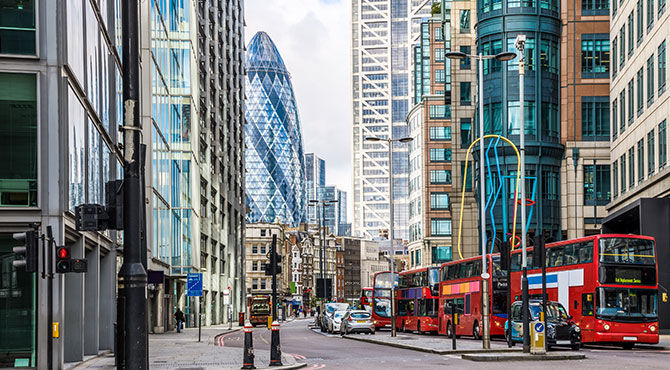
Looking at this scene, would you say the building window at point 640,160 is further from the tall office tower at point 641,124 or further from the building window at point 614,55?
the building window at point 614,55

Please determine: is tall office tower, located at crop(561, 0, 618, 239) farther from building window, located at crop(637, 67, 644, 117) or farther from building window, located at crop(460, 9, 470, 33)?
building window, located at crop(460, 9, 470, 33)

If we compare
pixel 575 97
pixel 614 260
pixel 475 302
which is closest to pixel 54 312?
pixel 614 260

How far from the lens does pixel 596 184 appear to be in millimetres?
65625

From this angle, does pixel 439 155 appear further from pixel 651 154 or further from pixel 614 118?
pixel 651 154

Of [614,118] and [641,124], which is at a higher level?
[614,118]

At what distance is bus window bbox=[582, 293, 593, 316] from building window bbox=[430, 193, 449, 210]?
243 feet

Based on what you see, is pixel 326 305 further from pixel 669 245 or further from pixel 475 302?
Result: pixel 669 245

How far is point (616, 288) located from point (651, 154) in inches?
602

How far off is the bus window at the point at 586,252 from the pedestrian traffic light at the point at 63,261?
20.4 meters

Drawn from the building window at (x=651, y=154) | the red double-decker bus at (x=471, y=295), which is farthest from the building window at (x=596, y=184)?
the red double-decker bus at (x=471, y=295)

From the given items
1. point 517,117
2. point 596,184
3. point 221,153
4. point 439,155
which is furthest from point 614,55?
point 439,155

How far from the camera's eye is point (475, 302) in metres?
42.5

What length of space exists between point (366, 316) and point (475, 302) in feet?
29.4

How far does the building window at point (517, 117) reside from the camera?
64.4 m
